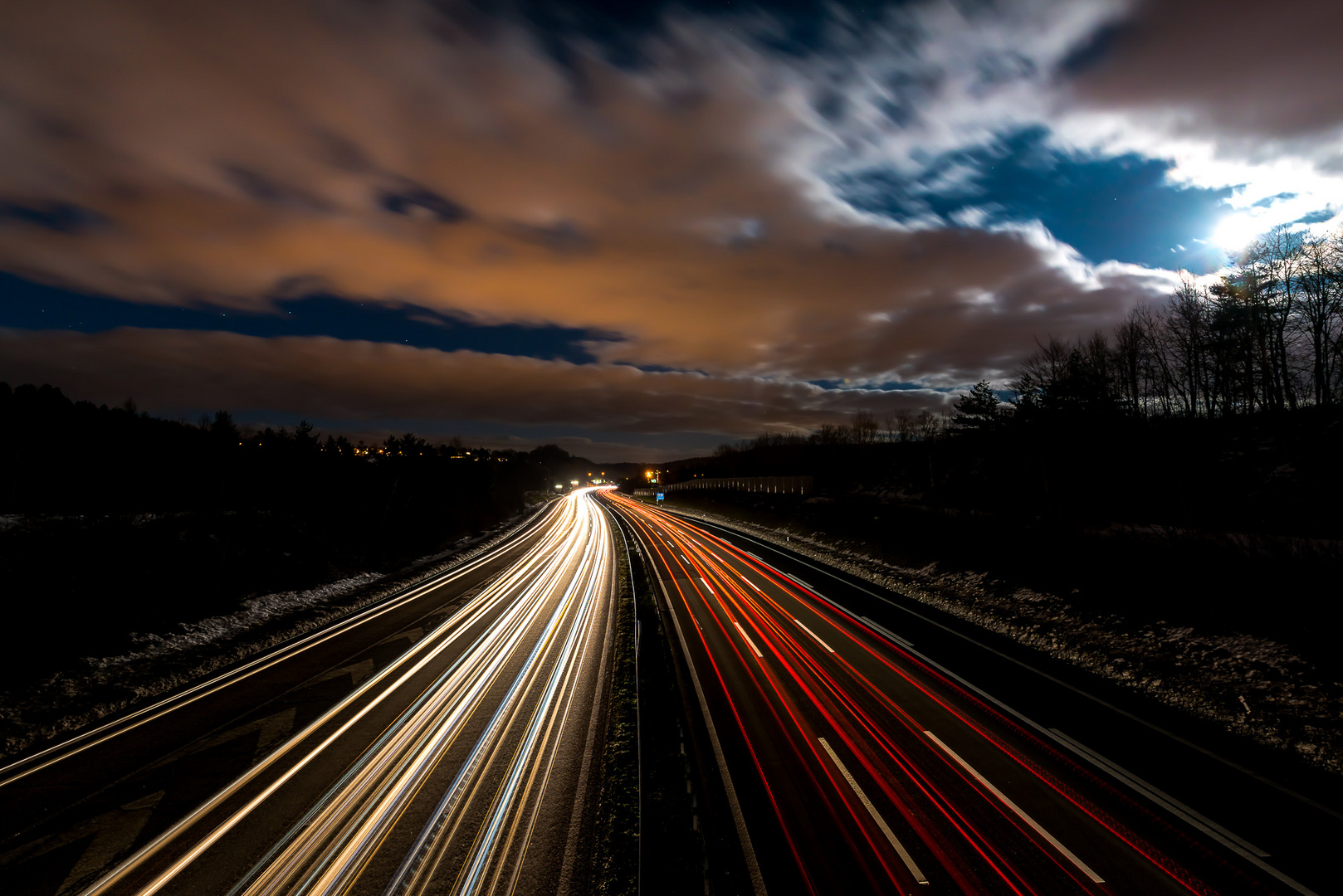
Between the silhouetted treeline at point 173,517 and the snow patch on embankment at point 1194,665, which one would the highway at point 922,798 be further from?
the silhouetted treeline at point 173,517

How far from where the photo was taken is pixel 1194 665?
13.3m

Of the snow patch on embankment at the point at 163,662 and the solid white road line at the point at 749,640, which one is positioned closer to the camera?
the snow patch on embankment at the point at 163,662

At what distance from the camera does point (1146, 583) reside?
1739cm

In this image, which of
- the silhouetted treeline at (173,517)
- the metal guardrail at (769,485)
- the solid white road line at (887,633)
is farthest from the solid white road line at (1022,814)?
the metal guardrail at (769,485)

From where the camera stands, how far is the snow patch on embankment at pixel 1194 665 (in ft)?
34.1

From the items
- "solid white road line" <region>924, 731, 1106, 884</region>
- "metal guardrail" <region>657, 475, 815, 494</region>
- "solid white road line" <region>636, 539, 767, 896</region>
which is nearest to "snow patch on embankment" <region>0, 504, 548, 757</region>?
"solid white road line" <region>636, 539, 767, 896</region>

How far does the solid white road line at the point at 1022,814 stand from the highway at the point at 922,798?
28mm

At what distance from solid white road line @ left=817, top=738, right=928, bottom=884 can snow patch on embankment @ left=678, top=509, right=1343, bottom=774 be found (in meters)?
8.70

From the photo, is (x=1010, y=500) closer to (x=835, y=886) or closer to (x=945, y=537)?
(x=945, y=537)

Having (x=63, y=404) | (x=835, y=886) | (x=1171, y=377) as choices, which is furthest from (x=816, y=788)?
(x=1171, y=377)

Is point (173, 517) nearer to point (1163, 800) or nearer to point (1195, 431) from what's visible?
point (1163, 800)

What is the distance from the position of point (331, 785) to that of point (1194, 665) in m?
20.4

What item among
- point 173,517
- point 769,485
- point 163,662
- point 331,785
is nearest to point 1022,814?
point 331,785

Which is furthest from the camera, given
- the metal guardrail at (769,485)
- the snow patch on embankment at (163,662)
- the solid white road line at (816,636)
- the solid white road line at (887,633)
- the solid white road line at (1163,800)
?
the metal guardrail at (769,485)
